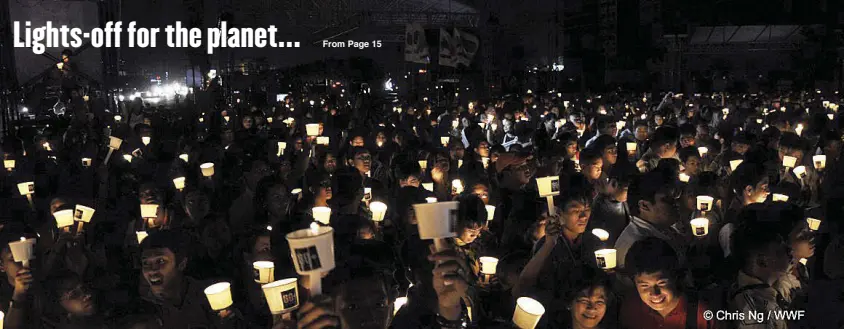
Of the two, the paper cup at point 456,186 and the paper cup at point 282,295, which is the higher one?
the paper cup at point 456,186

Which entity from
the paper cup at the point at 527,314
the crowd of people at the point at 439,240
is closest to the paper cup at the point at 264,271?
the crowd of people at the point at 439,240

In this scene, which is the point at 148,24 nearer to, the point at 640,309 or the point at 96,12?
the point at 96,12

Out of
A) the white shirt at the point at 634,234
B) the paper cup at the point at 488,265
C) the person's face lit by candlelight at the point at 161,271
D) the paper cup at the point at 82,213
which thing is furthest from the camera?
the paper cup at the point at 82,213

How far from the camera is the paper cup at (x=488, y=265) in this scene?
4.76 metres

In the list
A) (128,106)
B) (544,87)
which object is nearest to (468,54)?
(128,106)

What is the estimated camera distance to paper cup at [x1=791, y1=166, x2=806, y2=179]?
24.1ft

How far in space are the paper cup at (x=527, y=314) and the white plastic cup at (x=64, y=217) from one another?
3.87 meters

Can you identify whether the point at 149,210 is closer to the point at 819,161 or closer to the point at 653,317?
the point at 653,317

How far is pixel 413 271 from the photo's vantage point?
4.70 meters

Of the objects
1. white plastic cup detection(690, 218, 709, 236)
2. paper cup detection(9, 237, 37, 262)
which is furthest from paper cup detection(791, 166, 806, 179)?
paper cup detection(9, 237, 37, 262)

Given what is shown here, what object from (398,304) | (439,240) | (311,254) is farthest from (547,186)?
(311,254)

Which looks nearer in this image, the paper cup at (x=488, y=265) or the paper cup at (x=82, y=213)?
the paper cup at (x=488, y=265)

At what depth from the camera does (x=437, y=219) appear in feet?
11.6

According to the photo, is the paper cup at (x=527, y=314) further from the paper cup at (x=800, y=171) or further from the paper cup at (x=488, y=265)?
the paper cup at (x=800, y=171)
